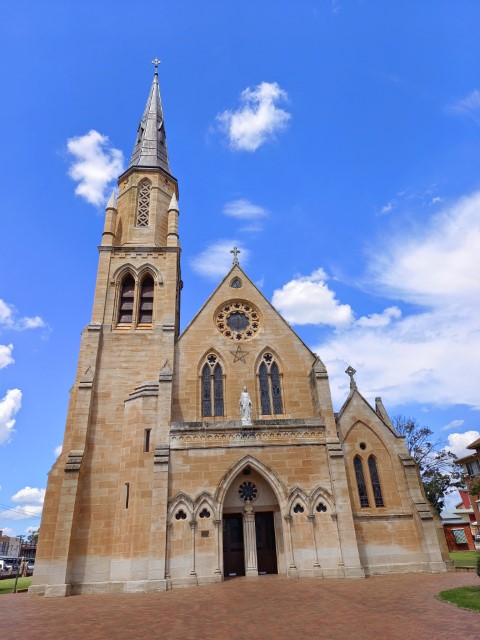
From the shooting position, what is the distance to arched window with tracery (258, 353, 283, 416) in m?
21.6

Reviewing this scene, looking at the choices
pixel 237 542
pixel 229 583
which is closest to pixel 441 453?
pixel 237 542

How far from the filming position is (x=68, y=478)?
1845 cm

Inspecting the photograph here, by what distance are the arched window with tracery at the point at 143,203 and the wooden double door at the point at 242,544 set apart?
18545mm

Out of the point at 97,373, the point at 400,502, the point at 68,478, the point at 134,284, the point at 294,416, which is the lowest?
the point at 400,502

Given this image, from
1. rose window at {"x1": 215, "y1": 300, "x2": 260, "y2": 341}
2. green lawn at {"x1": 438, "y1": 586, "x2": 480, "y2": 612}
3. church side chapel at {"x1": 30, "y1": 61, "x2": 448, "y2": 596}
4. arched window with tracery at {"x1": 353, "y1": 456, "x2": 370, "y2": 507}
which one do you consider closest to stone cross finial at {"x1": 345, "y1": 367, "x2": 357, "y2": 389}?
church side chapel at {"x1": 30, "y1": 61, "x2": 448, "y2": 596}

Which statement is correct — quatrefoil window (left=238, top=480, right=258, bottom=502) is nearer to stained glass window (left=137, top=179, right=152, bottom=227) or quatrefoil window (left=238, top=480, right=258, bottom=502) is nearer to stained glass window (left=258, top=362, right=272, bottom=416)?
stained glass window (left=258, top=362, right=272, bottom=416)

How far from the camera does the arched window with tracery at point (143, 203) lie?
27578mm

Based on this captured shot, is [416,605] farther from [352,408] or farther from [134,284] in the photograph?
[134,284]

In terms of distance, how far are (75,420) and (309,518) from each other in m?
11.6

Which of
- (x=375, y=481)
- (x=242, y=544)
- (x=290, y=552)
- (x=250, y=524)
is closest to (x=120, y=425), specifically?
(x=250, y=524)

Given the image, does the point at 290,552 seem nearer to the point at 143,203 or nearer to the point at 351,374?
the point at 351,374

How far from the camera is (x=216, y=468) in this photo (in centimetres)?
1822

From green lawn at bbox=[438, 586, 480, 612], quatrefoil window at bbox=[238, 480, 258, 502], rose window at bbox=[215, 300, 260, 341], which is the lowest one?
green lawn at bbox=[438, 586, 480, 612]

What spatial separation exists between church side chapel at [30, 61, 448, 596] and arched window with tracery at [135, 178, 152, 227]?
5728mm
